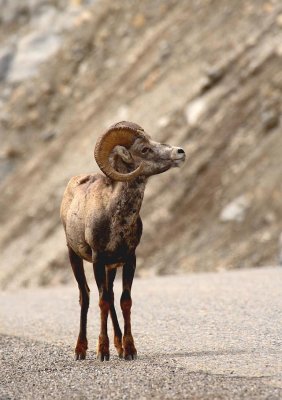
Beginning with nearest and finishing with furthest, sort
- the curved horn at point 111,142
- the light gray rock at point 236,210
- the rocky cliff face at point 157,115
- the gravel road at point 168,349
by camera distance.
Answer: the gravel road at point 168,349 → the curved horn at point 111,142 → the light gray rock at point 236,210 → the rocky cliff face at point 157,115

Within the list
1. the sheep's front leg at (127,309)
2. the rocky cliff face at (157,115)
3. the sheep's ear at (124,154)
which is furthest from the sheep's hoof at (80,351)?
the rocky cliff face at (157,115)

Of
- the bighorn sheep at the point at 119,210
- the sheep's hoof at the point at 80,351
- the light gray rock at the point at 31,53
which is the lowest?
the sheep's hoof at the point at 80,351

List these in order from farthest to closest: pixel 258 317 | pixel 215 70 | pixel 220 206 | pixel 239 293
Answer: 1. pixel 215 70
2. pixel 220 206
3. pixel 239 293
4. pixel 258 317

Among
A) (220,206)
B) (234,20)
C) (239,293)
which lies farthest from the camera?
(234,20)

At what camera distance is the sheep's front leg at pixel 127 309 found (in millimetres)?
10930

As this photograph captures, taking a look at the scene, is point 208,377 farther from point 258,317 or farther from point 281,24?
point 281,24

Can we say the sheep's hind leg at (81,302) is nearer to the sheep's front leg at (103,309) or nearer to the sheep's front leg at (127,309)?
the sheep's front leg at (103,309)

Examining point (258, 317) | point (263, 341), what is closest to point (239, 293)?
point (258, 317)

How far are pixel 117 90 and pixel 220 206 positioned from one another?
11474 mm

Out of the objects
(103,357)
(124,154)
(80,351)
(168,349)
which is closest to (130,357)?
(103,357)

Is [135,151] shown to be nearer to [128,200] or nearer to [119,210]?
[128,200]

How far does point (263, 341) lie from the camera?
1148 cm

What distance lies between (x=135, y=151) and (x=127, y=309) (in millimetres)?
1774

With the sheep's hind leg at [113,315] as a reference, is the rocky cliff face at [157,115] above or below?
above
